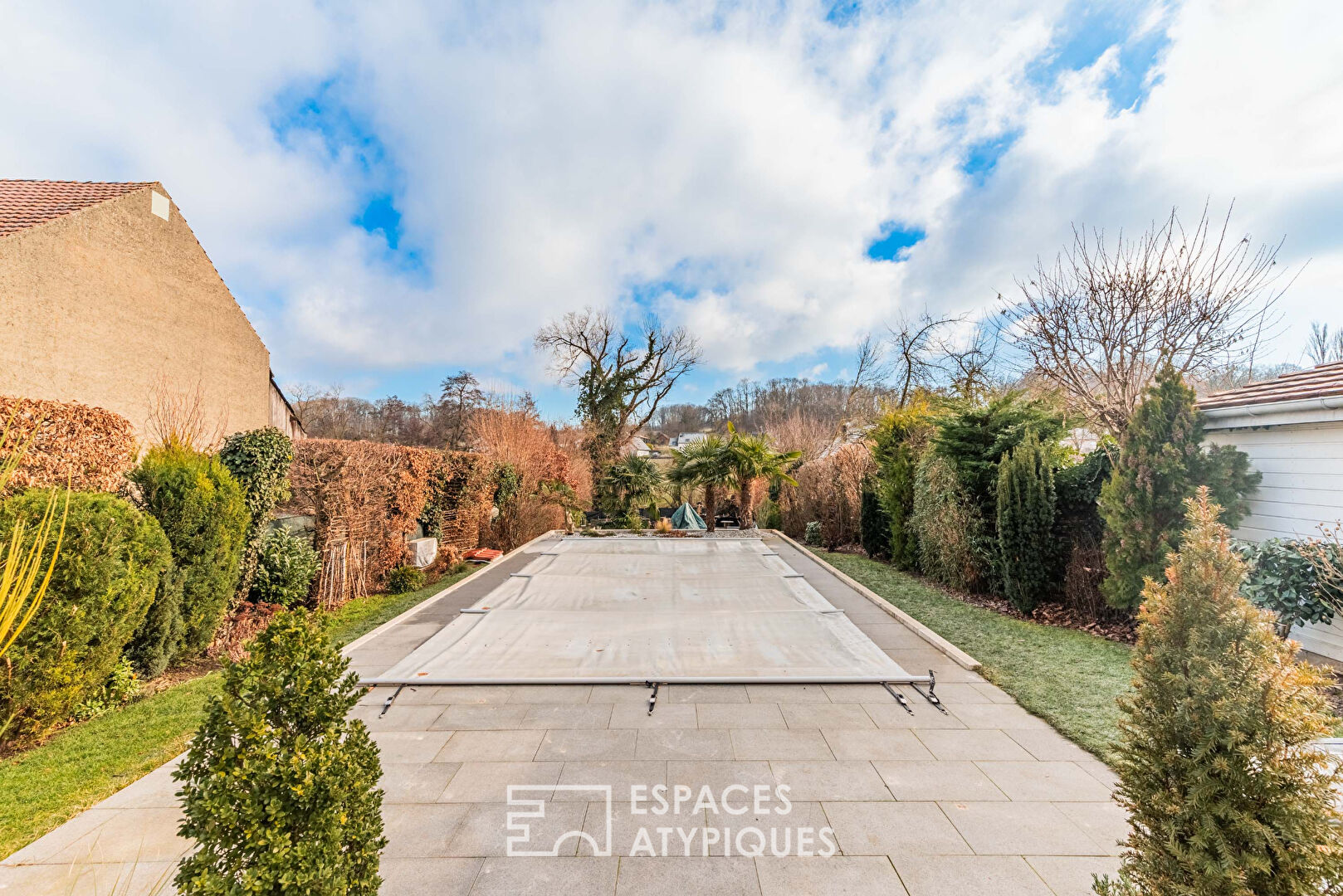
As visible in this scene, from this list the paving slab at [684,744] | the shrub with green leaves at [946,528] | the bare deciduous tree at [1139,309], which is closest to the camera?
the paving slab at [684,744]

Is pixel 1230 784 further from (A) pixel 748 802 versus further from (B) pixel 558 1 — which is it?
(B) pixel 558 1

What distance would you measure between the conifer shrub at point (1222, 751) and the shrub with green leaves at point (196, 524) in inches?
216

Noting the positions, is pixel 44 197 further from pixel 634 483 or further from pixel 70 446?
pixel 634 483

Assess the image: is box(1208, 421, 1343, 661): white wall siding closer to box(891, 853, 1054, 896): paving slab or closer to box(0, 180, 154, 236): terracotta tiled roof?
box(891, 853, 1054, 896): paving slab

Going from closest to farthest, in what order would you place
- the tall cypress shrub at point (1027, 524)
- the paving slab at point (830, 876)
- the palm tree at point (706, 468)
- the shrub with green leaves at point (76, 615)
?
the paving slab at point (830, 876) < the shrub with green leaves at point (76, 615) < the tall cypress shrub at point (1027, 524) < the palm tree at point (706, 468)

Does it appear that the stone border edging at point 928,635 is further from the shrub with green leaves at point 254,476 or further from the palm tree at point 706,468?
the shrub with green leaves at point 254,476

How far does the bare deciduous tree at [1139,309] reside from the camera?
262 inches

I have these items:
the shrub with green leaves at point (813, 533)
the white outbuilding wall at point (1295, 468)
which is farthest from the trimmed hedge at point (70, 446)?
the shrub with green leaves at point (813, 533)

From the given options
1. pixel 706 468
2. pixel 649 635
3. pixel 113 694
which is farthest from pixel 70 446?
pixel 706 468

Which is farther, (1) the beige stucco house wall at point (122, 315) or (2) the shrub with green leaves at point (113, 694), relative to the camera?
(1) the beige stucco house wall at point (122, 315)

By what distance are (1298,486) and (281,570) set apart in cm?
952

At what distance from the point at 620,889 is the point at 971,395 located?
698 centimetres

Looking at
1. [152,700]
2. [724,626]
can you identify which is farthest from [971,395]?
[152,700]

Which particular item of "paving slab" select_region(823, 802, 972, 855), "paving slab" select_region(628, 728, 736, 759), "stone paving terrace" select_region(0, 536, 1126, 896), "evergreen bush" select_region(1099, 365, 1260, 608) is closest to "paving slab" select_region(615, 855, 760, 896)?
"stone paving terrace" select_region(0, 536, 1126, 896)
